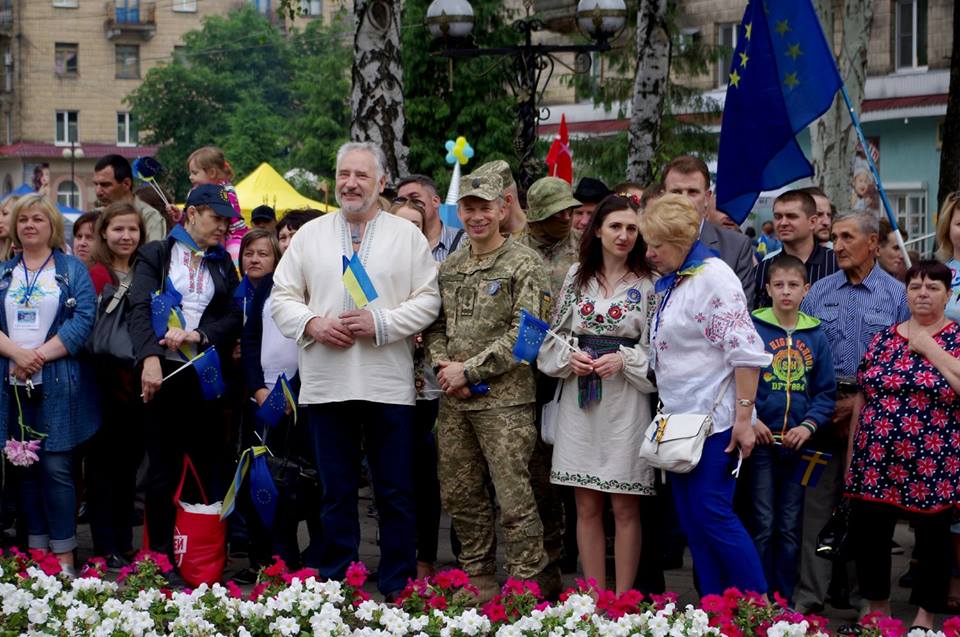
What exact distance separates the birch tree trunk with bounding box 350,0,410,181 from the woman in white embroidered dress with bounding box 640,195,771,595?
6449 millimetres

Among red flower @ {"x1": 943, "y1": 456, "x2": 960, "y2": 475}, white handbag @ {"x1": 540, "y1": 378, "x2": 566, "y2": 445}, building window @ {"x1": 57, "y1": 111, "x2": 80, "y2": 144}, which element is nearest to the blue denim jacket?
white handbag @ {"x1": 540, "y1": 378, "x2": 566, "y2": 445}

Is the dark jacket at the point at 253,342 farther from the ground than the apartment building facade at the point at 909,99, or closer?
closer

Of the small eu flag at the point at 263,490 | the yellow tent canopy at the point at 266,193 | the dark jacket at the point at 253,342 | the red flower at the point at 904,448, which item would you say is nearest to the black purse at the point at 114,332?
the dark jacket at the point at 253,342

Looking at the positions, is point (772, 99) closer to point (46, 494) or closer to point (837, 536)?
point (837, 536)

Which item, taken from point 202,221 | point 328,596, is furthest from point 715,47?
point 328,596

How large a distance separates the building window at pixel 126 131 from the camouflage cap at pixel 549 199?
210ft

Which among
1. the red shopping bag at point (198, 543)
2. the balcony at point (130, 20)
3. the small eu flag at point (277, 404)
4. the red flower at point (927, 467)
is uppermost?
the balcony at point (130, 20)

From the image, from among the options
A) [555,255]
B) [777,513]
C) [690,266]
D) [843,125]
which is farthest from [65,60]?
[690,266]

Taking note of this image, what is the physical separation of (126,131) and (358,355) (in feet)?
214

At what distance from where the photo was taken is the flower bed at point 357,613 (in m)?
5.29

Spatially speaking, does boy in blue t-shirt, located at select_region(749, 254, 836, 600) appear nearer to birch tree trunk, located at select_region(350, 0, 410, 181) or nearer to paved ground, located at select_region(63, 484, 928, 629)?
paved ground, located at select_region(63, 484, 928, 629)

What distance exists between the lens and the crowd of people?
6.48m

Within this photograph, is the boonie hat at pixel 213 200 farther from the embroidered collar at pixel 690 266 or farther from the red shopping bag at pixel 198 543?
the embroidered collar at pixel 690 266

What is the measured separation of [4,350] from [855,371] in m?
4.53
